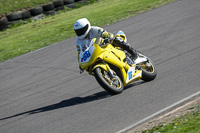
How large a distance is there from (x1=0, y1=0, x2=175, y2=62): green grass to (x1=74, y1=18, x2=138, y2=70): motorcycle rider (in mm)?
7920

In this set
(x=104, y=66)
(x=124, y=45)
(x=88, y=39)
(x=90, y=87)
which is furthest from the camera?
(x=90, y=87)

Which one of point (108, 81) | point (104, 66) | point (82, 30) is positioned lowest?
point (108, 81)

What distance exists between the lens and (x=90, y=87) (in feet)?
30.7

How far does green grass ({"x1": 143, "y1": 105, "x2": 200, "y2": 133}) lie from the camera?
5.27 m

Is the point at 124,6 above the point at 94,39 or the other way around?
the other way around

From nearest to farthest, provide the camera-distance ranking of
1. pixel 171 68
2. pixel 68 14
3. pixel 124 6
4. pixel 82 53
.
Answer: pixel 82 53
pixel 171 68
pixel 124 6
pixel 68 14

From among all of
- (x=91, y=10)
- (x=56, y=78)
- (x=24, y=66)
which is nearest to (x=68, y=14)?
(x=91, y=10)

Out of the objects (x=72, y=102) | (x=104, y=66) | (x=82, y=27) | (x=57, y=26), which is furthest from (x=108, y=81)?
(x=57, y=26)

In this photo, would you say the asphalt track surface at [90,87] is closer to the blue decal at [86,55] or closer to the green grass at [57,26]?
the blue decal at [86,55]

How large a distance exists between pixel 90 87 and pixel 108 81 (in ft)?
4.75

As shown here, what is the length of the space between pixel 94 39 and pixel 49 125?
2029 millimetres

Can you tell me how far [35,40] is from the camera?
18219 mm

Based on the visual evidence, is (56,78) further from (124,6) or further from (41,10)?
(41,10)

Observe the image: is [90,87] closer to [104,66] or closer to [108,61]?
[108,61]
